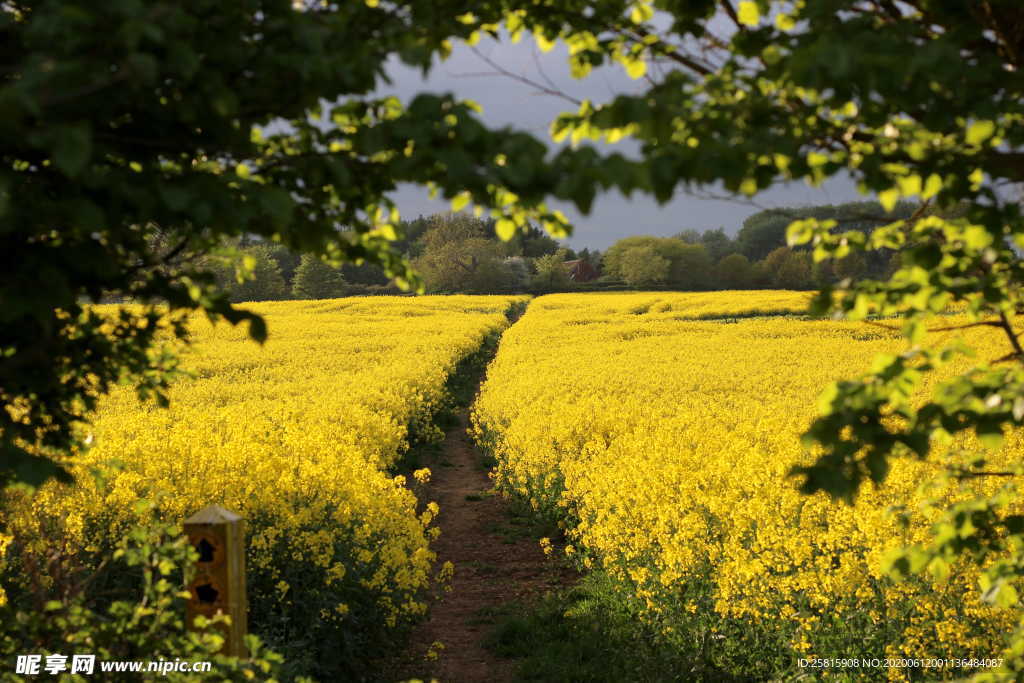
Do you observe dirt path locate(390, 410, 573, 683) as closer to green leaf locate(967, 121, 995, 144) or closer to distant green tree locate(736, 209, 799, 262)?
green leaf locate(967, 121, 995, 144)

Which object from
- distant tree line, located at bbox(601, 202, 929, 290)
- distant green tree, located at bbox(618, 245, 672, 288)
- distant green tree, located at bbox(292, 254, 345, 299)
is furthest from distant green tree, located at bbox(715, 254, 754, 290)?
distant green tree, located at bbox(292, 254, 345, 299)

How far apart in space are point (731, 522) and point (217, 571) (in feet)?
15.4

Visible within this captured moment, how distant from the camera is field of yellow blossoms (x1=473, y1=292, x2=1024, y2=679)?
544cm

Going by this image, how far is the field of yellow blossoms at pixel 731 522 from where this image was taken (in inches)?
214

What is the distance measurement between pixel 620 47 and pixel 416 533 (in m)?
5.19

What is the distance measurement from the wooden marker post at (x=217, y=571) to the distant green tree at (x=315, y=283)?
79.1m

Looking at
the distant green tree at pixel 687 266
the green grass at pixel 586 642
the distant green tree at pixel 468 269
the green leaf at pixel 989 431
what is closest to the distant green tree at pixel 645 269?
the distant green tree at pixel 687 266

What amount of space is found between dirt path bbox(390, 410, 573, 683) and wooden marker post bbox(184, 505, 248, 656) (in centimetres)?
302

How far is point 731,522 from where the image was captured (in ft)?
23.2

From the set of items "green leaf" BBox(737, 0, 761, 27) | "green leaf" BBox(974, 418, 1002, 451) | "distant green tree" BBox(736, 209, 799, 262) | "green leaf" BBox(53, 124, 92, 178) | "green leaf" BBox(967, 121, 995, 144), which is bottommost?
"green leaf" BBox(974, 418, 1002, 451)

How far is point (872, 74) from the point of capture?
2.24 meters

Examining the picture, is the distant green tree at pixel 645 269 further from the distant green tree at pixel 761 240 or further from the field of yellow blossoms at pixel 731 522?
the field of yellow blossoms at pixel 731 522

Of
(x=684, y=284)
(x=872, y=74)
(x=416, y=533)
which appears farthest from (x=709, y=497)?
(x=684, y=284)

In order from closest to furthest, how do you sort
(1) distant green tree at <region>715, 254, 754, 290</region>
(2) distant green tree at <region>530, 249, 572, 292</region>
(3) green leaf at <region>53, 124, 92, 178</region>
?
(3) green leaf at <region>53, 124, 92, 178</region> → (2) distant green tree at <region>530, 249, 572, 292</region> → (1) distant green tree at <region>715, 254, 754, 290</region>
